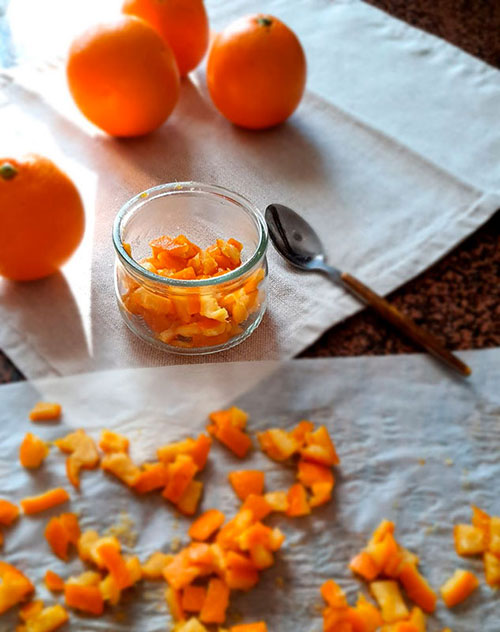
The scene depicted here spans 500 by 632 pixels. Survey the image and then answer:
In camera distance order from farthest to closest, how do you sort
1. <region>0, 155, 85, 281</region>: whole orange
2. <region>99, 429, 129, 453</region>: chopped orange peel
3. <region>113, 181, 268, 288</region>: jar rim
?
1. <region>99, 429, 129, 453</region>: chopped orange peel
2. <region>0, 155, 85, 281</region>: whole orange
3. <region>113, 181, 268, 288</region>: jar rim

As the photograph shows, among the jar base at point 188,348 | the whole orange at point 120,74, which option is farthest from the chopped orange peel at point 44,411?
the jar base at point 188,348

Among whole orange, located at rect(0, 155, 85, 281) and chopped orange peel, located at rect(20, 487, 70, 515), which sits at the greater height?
whole orange, located at rect(0, 155, 85, 281)

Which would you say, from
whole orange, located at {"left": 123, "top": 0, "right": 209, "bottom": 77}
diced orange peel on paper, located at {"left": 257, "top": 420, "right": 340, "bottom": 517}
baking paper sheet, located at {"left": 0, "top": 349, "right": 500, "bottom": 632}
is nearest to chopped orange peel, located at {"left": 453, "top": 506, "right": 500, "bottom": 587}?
baking paper sheet, located at {"left": 0, "top": 349, "right": 500, "bottom": 632}

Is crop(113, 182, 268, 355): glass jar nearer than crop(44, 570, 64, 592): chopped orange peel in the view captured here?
Yes

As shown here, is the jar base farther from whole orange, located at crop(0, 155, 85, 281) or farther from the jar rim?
whole orange, located at crop(0, 155, 85, 281)

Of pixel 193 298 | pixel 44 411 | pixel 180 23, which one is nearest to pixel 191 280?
pixel 193 298

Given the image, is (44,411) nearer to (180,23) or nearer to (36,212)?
(36,212)

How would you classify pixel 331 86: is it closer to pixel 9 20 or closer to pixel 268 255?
pixel 9 20
